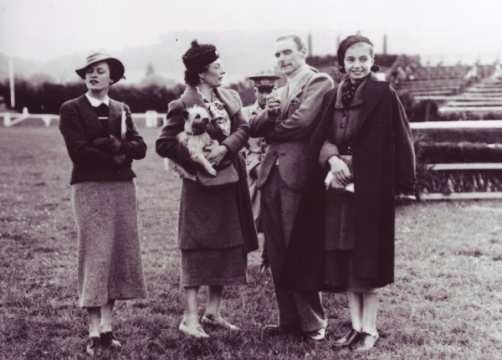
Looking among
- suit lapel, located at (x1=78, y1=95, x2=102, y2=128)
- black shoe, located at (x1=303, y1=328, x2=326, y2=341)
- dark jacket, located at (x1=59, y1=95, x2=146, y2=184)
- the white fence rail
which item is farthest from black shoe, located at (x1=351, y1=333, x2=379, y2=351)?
the white fence rail

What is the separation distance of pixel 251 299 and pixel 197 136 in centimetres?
194

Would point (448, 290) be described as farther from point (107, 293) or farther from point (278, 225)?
point (107, 293)

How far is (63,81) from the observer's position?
3659cm

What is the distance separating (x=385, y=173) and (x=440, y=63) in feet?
161

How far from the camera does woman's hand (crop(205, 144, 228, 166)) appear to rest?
5.21 meters

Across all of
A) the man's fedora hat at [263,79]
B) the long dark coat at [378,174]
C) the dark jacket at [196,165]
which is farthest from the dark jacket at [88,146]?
the man's fedora hat at [263,79]

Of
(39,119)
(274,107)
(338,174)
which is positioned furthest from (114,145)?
(39,119)

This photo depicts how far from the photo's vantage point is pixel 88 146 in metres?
4.84

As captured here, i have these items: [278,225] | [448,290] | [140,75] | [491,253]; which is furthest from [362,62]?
[140,75]

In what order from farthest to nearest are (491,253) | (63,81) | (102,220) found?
(63,81) → (491,253) → (102,220)

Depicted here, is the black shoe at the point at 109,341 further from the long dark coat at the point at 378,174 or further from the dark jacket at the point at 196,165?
the long dark coat at the point at 378,174

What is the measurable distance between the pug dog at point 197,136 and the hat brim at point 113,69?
0.56 m

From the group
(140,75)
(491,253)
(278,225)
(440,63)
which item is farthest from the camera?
(440,63)

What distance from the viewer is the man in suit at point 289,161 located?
518 cm
